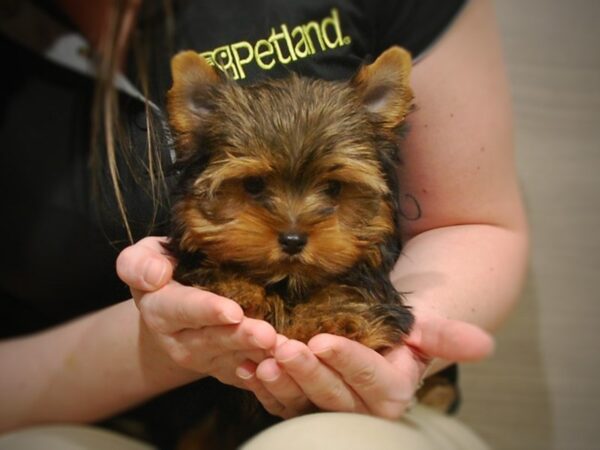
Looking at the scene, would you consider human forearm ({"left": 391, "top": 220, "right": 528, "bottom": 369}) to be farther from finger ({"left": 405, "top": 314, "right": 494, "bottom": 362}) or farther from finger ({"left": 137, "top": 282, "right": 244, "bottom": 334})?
finger ({"left": 137, "top": 282, "right": 244, "bottom": 334})

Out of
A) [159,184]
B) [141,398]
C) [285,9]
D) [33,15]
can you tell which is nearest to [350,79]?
[285,9]

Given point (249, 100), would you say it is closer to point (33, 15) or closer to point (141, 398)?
point (33, 15)

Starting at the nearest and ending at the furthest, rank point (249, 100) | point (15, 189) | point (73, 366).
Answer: point (249, 100), point (15, 189), point (73, 366)

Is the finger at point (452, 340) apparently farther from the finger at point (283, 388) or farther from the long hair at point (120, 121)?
the long hair at point (120, 121)

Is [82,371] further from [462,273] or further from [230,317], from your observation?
[462,273]

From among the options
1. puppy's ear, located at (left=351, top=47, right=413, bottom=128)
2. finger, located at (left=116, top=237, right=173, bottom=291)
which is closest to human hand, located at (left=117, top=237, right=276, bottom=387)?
finger, located at (left=116, top=237, right=173, bottom=291)

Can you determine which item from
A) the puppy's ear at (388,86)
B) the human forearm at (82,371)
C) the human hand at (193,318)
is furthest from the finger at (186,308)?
the puppy's ear at (388,86)
